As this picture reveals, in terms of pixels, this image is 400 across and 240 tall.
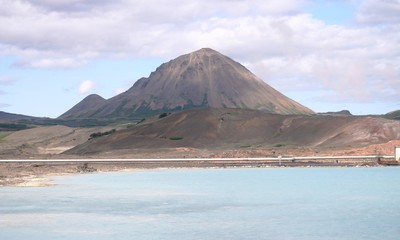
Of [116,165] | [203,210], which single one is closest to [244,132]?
[116,165]

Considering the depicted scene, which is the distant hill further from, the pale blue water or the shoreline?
the pale blue water

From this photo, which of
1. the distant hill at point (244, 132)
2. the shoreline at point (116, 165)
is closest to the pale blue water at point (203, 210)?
the shoreline at point (116, 165)

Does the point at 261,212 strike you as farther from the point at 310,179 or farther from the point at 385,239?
the point at 310,179

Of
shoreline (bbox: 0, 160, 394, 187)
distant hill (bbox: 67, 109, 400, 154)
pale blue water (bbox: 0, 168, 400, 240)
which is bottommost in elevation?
pale blue water (bbox: 0, 168, 400, 240)

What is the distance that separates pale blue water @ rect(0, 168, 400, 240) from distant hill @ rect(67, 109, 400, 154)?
219 feet

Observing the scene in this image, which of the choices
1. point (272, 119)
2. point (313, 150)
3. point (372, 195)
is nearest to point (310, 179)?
point (372, 195)

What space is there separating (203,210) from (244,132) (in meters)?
104

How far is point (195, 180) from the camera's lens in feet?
211

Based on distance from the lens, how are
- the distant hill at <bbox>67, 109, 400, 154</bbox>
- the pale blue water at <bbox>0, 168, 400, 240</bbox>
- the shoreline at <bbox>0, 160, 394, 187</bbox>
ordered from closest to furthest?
the pale blue water at <bbox>0, 168, 400, 240</bbox> < the shoreline at <bbox>0, 160, 394, 187</bbox> < the distant hill at <bbox>67, 109, 400, 154</bbox>

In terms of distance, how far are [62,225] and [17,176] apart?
35407 millimetres

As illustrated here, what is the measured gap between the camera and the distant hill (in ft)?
412

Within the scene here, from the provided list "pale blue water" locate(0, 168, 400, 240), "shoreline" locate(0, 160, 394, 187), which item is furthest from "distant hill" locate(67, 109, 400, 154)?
"pale blue water" locate(0, 168, 400, 240)

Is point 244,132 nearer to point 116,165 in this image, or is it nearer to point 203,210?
point 116,165

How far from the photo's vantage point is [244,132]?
142 meters
